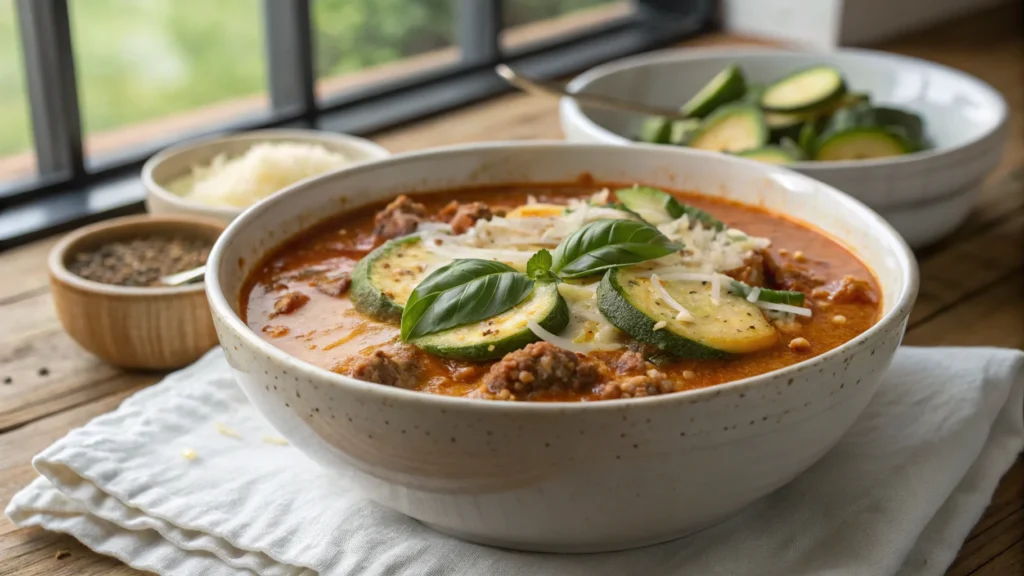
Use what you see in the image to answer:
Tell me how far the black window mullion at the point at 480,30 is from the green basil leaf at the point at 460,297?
2526mm

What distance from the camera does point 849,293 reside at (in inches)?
68.2

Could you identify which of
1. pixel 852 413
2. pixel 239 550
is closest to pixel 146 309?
pixel 239 550

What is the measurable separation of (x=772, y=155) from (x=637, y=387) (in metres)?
1.18

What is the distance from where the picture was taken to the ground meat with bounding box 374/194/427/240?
1900mm

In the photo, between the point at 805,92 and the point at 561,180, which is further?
the point at 805,92

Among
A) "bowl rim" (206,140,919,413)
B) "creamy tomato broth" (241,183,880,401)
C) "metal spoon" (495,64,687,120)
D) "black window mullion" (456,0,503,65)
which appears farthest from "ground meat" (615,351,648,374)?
"black window mullion" (456,0,503,65)

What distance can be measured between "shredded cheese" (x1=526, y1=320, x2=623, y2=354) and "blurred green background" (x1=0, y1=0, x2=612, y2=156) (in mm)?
4602

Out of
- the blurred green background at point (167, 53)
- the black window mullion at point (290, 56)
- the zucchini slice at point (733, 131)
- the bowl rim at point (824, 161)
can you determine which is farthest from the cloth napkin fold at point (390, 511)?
the blurred green background at point (167, 53)

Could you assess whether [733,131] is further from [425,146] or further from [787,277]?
[425,146]

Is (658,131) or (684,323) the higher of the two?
(684,323)

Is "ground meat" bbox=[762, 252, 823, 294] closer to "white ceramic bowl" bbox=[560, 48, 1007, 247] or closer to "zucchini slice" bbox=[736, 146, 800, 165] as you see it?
"white ceramic bowl" bbox=[560, 48, 1007, 247]

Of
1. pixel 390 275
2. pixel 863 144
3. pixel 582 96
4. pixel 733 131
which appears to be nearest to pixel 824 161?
pixel 863 144

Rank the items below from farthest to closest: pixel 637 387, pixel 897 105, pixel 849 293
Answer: pixel 897 105 < pixel 849 293 < pixel 637 387

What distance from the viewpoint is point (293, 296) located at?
1.68 meters
